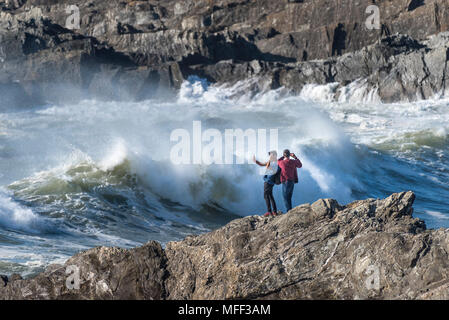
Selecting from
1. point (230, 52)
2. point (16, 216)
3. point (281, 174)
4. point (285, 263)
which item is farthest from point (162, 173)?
point (230, 52)

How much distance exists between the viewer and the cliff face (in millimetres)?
34875

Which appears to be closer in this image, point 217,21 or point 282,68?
point 282,68

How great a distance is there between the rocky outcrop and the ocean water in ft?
4.96

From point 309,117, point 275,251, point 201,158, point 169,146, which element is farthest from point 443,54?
point 275,251

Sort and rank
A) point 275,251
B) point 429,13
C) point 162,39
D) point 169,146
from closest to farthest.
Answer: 1. point 275,251
2. point 169,146
3. point 429,13
4. point 162,39

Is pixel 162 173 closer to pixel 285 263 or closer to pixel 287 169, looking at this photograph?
pixel 287 169

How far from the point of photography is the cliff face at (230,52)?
114 feet

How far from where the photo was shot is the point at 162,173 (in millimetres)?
13547

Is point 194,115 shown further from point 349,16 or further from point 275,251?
point 275,251

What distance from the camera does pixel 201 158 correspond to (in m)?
14.4

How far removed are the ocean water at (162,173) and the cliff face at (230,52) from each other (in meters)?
5.00

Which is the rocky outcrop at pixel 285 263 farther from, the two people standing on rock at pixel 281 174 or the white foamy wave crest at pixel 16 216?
the white foamy wave crest at pixel 16 216

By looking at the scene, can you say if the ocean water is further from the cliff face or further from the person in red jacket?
the cliff face
